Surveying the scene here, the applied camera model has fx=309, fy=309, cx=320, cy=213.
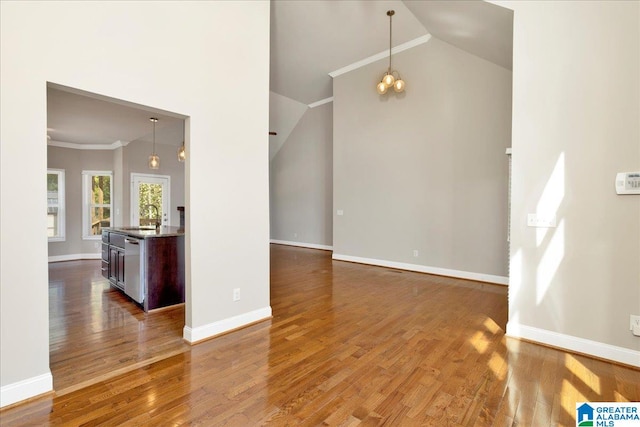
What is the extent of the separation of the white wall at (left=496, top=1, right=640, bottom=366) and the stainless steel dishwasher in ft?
13.5

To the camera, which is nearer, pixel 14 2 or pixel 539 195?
pixel 14 2

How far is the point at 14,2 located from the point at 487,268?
592 cm

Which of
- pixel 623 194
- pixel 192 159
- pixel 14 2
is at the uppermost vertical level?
pixel 14 2

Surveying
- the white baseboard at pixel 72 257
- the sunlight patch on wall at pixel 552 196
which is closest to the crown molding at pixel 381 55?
the sunlight patch on wall at pixel 552 196

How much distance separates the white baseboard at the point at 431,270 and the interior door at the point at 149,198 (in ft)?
15.4

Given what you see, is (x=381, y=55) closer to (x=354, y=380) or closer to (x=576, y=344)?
(x=576, y=344)

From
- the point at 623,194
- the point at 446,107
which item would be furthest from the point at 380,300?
the point at 446,107

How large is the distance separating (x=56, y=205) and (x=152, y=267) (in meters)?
5.39

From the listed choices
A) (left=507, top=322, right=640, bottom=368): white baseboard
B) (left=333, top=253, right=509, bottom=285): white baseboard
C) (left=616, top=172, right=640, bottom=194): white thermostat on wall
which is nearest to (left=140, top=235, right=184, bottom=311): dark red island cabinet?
(left=333, top=253, right=509, bottom=285): white baseboard

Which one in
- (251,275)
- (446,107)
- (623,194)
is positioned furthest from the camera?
Answer: (446,107)

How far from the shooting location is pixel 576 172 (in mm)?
2705

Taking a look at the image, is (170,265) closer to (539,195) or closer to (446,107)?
(539,195)

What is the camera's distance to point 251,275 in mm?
3318

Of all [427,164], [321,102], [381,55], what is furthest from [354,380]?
[321,102]
